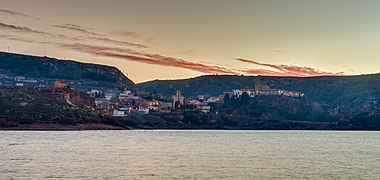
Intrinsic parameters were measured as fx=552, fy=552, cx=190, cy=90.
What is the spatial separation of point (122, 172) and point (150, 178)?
21.0ft

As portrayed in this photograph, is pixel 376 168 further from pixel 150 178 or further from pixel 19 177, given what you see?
pixel 19 177

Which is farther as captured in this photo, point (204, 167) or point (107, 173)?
point (204, 167)

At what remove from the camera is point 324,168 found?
222 ft

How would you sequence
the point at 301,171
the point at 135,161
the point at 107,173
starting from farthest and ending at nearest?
the point at 135,161 < the point at 301,171 < the point at 107,173

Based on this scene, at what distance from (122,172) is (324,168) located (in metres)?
25.1

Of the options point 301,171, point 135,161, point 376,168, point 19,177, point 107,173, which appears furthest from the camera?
point 135,161

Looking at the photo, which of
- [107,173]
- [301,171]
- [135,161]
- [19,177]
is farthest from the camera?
[135,161]

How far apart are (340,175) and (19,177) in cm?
3333

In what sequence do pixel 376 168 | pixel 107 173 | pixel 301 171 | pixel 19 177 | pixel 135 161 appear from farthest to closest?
1. pixel 135 161
2. pixel 376 168
3. pixel 301 171
4. pixel 107 173
5. pixel 19 177

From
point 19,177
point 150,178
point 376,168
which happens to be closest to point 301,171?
point 376,168

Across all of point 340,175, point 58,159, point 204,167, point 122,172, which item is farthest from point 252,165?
point 58,159

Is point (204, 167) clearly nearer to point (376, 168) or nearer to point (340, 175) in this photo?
point (340, 175)

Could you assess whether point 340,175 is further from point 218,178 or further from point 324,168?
point 218,178

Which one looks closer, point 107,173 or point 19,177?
point 19,177
